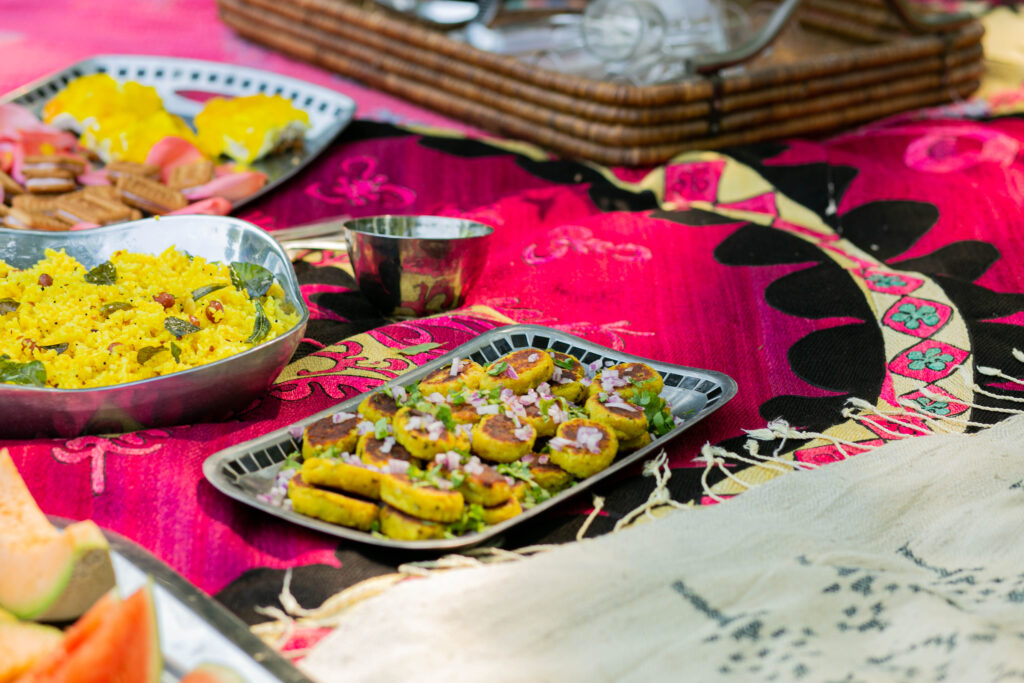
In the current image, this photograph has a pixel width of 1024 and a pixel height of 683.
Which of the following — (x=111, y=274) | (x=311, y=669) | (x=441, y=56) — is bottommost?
(x=311, y=669)

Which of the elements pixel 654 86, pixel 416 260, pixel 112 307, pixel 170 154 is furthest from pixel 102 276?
pixel 654 86

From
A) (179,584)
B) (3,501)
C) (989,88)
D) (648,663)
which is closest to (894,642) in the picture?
(648,663)

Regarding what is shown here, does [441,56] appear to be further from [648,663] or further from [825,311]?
[648,663]

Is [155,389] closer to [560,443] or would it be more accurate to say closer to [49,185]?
[560,443]

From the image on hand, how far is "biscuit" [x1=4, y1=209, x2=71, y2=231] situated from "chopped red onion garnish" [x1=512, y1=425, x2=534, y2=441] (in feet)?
2.15

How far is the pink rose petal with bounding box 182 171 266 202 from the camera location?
1150mm

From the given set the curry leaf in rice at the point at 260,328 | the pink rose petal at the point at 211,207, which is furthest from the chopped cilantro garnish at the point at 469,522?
the pink rose petal at the point at 211,207

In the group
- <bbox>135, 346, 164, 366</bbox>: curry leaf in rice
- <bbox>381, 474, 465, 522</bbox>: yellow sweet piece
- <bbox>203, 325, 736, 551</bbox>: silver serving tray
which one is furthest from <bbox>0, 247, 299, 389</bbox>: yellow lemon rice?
<bbox>381, 474, 465, 522</bbox>: yellow sweet piece

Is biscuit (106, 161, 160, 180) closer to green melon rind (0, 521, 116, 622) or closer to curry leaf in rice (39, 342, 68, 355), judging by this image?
curry leaf in rice (39, 342, 68, 355)

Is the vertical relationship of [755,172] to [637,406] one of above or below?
above

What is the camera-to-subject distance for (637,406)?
2.25 ft

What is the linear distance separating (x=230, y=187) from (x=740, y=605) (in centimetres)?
88

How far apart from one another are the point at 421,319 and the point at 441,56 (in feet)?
2.40

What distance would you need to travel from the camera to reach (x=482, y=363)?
31.1 inches
